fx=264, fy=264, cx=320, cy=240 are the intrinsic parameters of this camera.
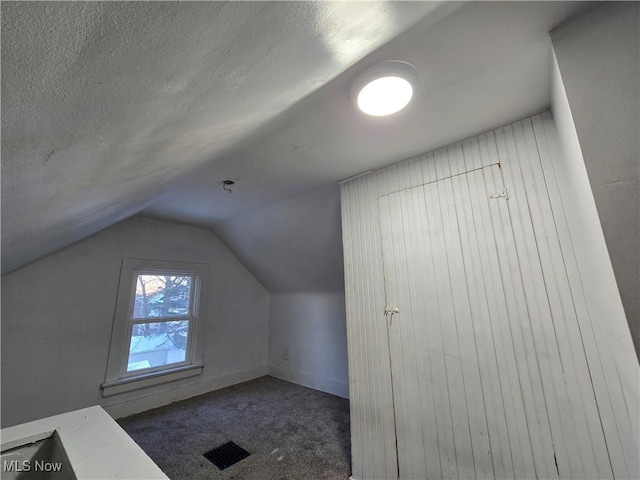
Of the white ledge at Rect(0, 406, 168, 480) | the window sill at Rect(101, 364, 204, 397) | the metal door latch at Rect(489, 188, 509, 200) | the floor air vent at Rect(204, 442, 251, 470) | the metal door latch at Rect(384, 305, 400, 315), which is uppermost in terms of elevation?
the metal door latch at Rect(489, 188, 509, 200)

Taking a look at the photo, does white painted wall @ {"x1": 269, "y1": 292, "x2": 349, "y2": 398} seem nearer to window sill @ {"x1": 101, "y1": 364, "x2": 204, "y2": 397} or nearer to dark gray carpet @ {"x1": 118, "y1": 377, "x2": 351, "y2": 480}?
dark gray carpet @ {"x1": 118, "y1": 377, "x2": 351, "y2": 480}

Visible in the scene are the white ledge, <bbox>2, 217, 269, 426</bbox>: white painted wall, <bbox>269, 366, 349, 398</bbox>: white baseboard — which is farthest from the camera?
<bbox>269, 366, 349, 398</bbox>: white baseboard

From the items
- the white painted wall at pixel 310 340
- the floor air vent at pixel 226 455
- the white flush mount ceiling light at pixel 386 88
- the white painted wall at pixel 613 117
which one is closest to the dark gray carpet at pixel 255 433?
the floor air vent at pixel 226 455

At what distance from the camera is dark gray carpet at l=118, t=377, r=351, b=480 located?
6.14 feet

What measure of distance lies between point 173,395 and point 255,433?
1289 millimetres

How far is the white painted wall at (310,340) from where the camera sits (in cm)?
324

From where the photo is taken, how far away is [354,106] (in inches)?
50.0

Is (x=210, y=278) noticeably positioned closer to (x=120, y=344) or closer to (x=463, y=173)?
(x=120, y=344)

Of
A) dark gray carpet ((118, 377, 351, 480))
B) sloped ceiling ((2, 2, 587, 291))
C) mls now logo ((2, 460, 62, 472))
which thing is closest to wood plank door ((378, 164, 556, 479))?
sloped ceiling ((2, 2, 587, 291))

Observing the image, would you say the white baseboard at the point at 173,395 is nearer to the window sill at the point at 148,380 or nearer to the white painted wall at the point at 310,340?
the window sill at the point at 148,380

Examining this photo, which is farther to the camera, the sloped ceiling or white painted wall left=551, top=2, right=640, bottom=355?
white painted wall left=551, top=2, right=640, bottom=355

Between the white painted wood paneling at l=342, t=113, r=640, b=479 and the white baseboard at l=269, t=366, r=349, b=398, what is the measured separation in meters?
1.40

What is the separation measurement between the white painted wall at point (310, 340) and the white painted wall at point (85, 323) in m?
0.60

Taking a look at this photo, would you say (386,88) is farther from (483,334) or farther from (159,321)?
(159,321)
